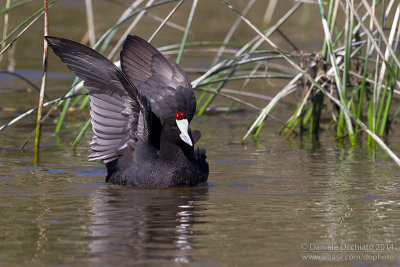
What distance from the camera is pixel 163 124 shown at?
603 centimetres

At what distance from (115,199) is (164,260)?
5.09 feet

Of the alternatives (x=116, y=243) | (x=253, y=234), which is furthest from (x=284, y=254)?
(x=116, y=243)

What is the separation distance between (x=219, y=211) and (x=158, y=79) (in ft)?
5.27

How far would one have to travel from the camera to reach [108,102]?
590 cm

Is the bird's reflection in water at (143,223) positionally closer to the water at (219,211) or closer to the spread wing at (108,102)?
the water at (219,211)

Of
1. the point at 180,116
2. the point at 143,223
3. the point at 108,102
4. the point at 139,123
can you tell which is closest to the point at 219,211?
the point at 143,223

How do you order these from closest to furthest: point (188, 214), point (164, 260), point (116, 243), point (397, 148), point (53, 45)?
point (164, 260) → point (116, 243) → point (188, 214) → point (53, 45) → point (397, 148)

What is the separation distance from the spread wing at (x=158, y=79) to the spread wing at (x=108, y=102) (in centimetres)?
29

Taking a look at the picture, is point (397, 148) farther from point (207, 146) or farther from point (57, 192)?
point (57, 192)

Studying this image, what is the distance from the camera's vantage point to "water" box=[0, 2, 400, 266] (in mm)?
4133

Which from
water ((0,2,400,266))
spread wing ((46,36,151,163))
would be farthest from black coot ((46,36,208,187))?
water ((0,2,400,266))

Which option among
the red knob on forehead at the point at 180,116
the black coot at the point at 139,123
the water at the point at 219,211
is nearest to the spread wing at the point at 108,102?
the black coot at the point at 139,123

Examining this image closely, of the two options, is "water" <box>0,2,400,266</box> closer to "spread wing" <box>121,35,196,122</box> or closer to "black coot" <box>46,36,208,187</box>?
"black coot" <box>46,36,208,187</box>

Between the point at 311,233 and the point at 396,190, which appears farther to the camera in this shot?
the point at 396,190
